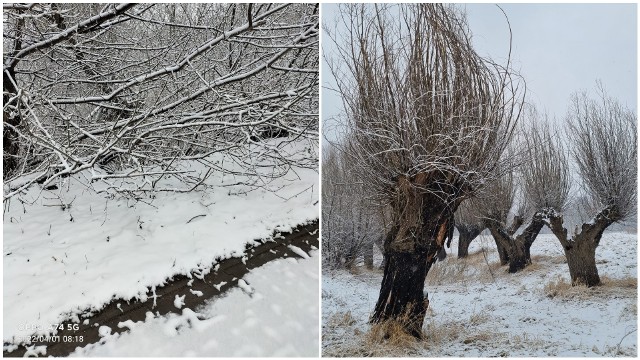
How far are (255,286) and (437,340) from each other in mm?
1406

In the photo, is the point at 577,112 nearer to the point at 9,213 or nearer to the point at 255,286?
the point at 255,286

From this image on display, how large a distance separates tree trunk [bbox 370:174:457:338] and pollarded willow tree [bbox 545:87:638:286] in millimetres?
1964

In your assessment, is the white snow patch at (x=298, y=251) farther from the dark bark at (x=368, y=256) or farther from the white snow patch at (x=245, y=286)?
the dark bark at (x=368, y=256)

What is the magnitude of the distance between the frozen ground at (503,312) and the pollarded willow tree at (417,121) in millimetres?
213

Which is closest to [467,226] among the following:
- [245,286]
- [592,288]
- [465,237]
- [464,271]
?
[465,237]

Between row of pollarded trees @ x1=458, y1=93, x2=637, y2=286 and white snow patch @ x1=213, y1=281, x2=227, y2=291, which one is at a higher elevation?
row of pollarded trees @ x1=458, y1=93, x2=637, y2=286

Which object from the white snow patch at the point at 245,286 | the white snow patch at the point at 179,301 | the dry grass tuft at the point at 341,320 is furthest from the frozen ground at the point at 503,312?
the white snow patch at the point at 179,301

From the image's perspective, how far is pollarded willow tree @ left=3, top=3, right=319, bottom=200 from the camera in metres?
3.20

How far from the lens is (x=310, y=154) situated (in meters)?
4.23

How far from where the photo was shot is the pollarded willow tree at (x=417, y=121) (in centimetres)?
337

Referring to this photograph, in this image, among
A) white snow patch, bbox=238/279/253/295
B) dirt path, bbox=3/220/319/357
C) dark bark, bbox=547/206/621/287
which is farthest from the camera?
dark bark, bbox=547/206/621/287

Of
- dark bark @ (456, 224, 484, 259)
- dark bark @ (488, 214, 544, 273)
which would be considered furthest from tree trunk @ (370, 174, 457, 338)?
dark bark @ (488, 214, 544, 273)

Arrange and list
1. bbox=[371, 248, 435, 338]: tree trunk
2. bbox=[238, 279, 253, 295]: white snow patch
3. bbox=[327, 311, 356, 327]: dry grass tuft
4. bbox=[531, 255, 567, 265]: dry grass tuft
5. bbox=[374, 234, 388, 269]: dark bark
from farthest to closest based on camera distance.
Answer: bbox=[531, 255, 567, 265]: dry grass tuft
bbox=[374, 234, 388, 269]: dark bark
bbox=[371, 248, 435, 338]: tree trunk
bbox=[327, 311, 356, 327]: dry grass tuft
bbox=[238, 279, 253, 295]: white snow patch

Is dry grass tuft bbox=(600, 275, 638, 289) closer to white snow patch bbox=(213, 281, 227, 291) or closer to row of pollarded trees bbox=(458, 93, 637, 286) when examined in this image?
row of pollarded trees bbox=(458, 93, 637, 286)
